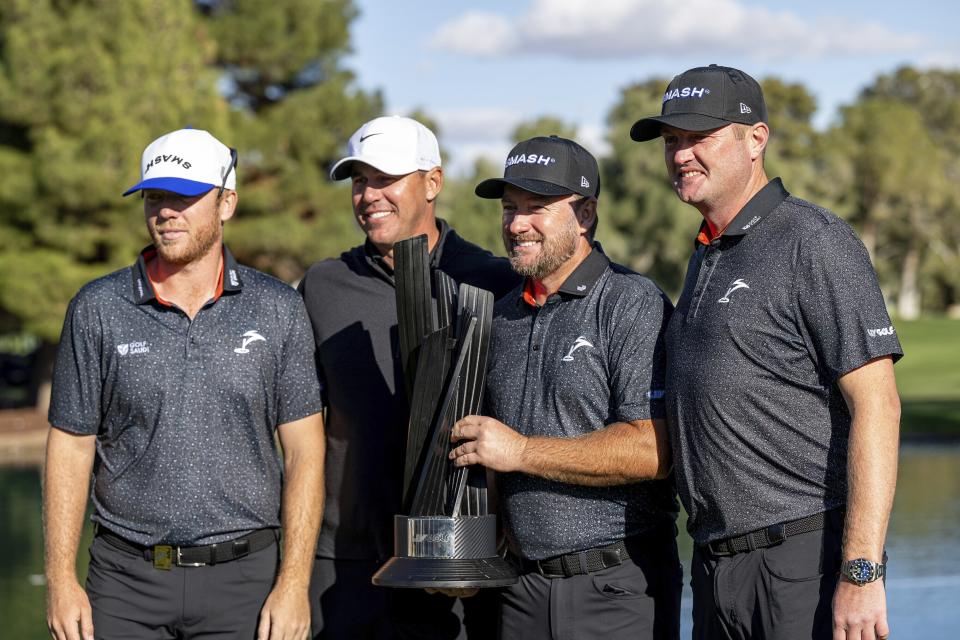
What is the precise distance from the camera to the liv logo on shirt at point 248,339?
4.07 meters

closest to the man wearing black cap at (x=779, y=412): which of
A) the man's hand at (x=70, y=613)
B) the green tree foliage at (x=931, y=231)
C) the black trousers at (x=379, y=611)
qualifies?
the black trousers at (x=379, y=611)

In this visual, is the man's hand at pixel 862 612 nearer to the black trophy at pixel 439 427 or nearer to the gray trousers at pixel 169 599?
the black trophy at pixel 439 427

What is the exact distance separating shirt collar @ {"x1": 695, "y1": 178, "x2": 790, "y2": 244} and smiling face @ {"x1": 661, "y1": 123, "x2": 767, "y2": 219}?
0.05 metres

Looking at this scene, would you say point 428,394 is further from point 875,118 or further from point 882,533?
point 875,118

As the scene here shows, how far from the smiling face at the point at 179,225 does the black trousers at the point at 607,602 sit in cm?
152

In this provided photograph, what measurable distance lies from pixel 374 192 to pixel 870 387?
199 cm

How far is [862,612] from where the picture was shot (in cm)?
327

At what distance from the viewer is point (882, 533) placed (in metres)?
3.32

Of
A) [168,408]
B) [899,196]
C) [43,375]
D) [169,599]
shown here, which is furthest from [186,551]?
[899,196]

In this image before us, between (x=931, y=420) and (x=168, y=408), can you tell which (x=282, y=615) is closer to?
(x=168, y=408)

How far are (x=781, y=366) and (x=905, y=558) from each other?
7.36 m

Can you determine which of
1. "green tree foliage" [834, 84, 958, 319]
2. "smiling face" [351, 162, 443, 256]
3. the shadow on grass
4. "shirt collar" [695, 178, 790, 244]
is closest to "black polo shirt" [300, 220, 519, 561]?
"smiling face" [351, 162, 443, 256]

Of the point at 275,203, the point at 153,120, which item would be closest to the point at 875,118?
the point at 275,203

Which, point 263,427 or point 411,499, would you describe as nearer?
point 411,499
